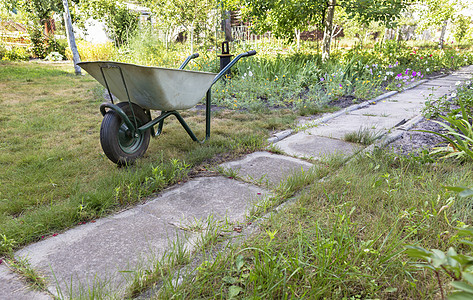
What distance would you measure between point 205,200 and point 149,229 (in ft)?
1.45

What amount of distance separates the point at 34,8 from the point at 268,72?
1364cm

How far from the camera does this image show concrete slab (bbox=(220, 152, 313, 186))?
233 centimetres

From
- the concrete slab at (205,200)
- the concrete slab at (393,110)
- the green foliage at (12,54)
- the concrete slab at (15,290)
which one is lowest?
the concrete slab at (205,200)

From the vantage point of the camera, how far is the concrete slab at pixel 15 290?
1.20 meters

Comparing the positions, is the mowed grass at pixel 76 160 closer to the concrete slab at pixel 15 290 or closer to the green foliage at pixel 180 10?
the concrete slab at pixel 15 290

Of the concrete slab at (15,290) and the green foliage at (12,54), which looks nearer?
the concrete slab at (15,290)

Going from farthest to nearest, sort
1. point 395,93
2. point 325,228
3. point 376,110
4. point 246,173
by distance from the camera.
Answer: point 395,93 < point 376,110 < point 246,173 < point 325,228

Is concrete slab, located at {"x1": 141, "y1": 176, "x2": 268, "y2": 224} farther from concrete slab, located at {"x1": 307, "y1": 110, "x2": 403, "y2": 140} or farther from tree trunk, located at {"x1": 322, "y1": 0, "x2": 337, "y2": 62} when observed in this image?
tree trunk, located at {"x1": 322, "y1": 0, "x2": 337, "y2": 62}

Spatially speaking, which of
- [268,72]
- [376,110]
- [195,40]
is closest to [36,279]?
[376,110]

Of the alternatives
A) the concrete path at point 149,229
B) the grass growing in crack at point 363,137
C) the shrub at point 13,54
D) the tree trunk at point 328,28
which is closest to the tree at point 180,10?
the shrub at point 13,54

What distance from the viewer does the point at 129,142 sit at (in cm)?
261

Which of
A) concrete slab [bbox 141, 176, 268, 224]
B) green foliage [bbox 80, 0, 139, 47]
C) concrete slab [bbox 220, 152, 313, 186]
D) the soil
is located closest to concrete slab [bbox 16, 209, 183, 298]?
concrete slab [bbox 141, 176, 268, 224]

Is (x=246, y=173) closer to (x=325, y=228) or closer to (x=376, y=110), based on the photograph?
(x=325, y=228)

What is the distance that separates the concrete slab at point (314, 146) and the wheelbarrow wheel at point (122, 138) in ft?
4.30
